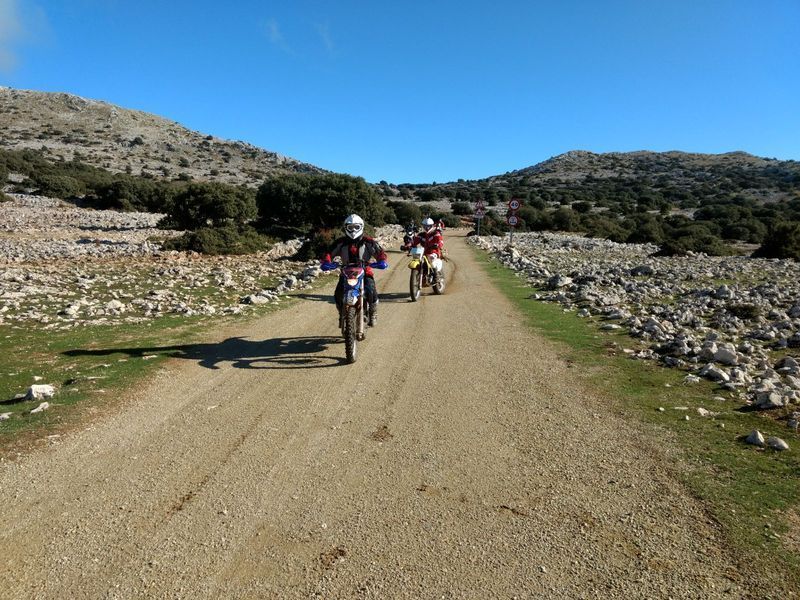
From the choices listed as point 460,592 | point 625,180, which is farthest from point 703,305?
point 625,180

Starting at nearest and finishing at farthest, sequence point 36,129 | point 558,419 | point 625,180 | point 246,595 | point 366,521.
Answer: point 246,595
point 366,521
point 558,419
point 36,129
point 625,180

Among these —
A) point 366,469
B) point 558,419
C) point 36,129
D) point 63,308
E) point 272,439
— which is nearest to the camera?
point 366,469

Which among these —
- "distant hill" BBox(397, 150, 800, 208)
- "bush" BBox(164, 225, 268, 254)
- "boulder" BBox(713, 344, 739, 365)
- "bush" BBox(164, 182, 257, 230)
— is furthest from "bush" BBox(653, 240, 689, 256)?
"distant hill" BBox(397, 150, 800, 208)

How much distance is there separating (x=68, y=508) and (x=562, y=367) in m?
6.58

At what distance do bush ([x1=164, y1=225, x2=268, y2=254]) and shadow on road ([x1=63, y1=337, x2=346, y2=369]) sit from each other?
16350mm

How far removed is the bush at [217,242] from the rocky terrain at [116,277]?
2.42 feet

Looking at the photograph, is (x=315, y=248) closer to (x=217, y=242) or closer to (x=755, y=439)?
(x=217, y=242)

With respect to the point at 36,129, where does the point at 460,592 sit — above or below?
below

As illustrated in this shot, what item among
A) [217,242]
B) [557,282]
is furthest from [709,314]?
[217,242]

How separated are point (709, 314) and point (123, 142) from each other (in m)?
98.4

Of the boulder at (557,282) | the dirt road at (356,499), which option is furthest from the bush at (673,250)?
the dirt road at (356,499)

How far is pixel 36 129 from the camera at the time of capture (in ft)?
283

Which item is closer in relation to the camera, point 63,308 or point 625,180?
point 63,308

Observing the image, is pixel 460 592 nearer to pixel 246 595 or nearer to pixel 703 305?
pixel 246 595
